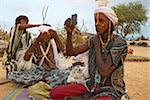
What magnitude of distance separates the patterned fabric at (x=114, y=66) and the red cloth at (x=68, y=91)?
64mm

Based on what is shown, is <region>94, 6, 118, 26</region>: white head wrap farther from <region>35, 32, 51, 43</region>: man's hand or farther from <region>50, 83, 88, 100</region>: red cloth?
<region>35, 32, 51, 43</region>: man's hand

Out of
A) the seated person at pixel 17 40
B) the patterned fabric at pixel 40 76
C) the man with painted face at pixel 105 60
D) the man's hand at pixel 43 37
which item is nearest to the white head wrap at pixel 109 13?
the man with painted face at pixel 105 60

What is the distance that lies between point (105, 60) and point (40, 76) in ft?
5.39

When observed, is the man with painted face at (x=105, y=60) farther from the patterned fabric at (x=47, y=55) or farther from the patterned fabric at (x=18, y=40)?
the patterned fabric at (x=18, y=40)

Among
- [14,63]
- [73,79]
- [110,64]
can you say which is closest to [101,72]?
[110,64]

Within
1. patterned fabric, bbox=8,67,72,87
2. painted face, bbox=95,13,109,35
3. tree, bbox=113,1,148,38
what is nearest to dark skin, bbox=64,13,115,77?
painted face, bbox=95,13,109,35

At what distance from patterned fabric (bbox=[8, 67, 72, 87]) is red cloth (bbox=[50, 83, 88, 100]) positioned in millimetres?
485

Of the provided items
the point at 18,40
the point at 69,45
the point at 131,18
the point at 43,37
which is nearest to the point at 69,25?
the point at 69,45

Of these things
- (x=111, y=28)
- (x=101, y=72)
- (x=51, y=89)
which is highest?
(x=111, y=28)

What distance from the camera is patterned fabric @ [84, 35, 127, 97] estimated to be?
9.84 ft

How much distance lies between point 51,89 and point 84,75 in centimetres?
36

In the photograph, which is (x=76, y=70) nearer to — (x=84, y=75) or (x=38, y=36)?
(x=84, y=75)

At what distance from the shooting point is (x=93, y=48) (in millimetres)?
3238

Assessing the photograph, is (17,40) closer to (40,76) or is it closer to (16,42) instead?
(16,42)
